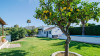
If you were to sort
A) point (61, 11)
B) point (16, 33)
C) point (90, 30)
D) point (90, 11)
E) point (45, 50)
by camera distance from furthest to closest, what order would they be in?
point (16, 33) → point (90, 30) → point (45, 50) → point (61, 11) → point (90, 11)

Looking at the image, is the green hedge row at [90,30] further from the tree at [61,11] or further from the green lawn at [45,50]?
the tree at [61,11]

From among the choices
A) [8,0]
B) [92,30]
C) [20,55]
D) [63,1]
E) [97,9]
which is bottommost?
[20,55]

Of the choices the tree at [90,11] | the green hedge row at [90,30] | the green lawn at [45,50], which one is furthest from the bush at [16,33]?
the tree at [90,11]

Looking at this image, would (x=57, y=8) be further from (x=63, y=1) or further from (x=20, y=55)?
(x=20, y=55)

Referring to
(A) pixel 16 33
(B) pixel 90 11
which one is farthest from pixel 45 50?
(A) pixel 16 33

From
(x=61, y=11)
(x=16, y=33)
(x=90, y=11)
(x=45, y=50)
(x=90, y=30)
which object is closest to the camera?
(x=90, y=11)

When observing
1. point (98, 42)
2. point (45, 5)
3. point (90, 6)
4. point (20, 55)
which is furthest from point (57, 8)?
point (98, 42)

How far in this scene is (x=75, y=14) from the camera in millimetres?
4824

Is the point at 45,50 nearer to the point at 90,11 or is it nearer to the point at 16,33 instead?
the point at 90,11

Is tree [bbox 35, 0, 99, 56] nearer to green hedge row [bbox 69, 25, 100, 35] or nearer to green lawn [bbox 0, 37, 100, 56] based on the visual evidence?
green lawn [bbox 0, 37, 100, 56]

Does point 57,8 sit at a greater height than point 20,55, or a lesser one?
greater

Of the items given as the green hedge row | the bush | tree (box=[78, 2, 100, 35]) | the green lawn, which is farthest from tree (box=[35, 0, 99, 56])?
the bush

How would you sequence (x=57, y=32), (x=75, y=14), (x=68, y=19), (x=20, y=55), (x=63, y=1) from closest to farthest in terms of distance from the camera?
(x=63, y=1)
(x=75, y=14)
(x=68, y=19)
(x=20, y=55)
(x=57, y=32)

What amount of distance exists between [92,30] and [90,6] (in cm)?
1738
